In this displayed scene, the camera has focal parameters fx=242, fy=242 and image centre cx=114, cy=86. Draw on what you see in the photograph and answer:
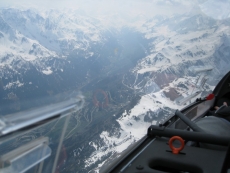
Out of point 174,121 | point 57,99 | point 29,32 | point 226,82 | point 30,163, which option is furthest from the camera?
point 29,32

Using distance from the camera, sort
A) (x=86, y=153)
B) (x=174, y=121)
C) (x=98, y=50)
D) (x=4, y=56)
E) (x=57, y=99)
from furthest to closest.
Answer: (x=98, y=50) < (x=4, y=56) < (x=86, y=153) < (x=174, y=121) < (x=57, y=99)

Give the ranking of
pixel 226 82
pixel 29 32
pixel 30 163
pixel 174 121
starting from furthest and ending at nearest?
pixel 29 32
pixel 226 82
pixel 174 121
pixel 30 163

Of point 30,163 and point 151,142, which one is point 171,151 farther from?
point 30,163

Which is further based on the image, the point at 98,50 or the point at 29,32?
the point at 29,32

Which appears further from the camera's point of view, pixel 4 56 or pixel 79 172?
pixel 4 56

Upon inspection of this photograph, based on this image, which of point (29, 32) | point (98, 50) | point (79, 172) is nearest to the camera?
point (79, 172)

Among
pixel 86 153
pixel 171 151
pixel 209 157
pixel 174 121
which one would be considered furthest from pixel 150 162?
pixel 86 153

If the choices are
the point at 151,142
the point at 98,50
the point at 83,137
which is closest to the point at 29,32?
the point at 98,50

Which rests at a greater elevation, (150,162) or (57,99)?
(57,99)

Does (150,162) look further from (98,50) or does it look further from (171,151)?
(98,50)
